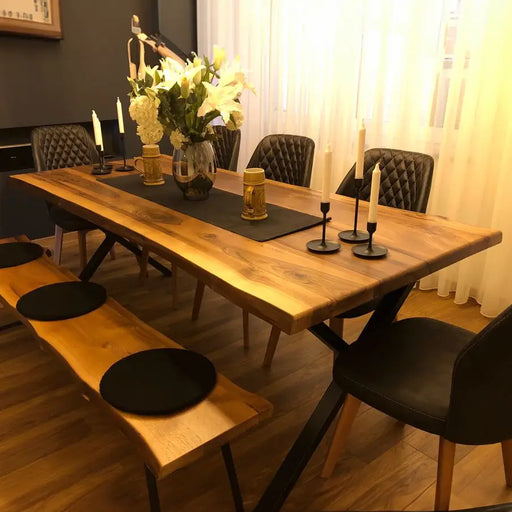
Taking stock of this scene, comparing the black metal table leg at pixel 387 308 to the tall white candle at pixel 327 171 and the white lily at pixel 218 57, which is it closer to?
the tall white candle at pixel 327 171

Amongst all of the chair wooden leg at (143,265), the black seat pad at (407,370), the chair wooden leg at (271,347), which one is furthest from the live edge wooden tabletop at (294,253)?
the chair wooden leg at (143,265)

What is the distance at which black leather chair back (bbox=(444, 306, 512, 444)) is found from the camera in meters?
1.05

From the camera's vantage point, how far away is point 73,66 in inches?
147

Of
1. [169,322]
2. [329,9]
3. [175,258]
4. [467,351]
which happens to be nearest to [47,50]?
[329,9]

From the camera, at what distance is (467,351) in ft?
3.59

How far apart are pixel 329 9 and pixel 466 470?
275 centimetres

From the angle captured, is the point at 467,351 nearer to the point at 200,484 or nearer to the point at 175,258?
the point at 175,258

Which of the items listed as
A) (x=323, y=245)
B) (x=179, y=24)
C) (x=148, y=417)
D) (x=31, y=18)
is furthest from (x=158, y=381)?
(x=179, y=24)

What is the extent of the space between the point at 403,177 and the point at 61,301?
1474 mm

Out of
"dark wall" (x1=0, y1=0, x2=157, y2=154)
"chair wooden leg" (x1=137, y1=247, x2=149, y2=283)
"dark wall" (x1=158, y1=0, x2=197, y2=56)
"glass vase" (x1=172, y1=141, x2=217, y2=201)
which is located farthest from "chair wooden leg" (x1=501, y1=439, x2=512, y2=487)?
"dark wall" (x1=158, y1=0, x2=197, y2=56)

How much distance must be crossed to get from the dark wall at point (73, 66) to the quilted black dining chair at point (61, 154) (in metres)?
0.61

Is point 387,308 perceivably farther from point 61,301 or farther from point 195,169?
point 61,301

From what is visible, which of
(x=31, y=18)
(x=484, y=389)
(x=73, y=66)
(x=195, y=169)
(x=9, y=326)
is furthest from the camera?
(x=73, y=66)

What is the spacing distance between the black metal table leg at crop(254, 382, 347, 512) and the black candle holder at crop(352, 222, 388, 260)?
0.39 metres
